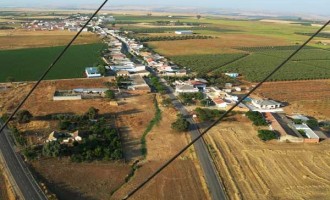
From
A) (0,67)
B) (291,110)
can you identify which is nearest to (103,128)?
(291,110)

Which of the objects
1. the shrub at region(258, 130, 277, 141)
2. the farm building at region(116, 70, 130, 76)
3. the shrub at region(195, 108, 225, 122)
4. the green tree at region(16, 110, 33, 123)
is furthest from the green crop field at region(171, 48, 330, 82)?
the green tree at region(16, 110, 33, 123)

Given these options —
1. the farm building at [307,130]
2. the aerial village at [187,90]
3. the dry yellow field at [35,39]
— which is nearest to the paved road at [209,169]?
the aerial village at [187,90]

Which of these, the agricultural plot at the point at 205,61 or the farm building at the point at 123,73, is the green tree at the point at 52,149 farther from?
the agricultural plot at the point at 205,61

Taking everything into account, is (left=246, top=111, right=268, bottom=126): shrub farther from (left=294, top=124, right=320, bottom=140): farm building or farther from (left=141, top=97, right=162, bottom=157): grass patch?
(left=141, top=97, right=162, bottom=157): grass patch

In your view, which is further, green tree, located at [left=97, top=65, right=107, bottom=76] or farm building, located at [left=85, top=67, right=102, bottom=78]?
green tree, located at [left=97, top=65, right=107, bottom=76]

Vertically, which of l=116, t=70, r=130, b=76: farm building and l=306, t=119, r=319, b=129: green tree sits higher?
l=306, t=119, r=319, b=129: green tree

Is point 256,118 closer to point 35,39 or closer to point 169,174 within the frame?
point 169,174
